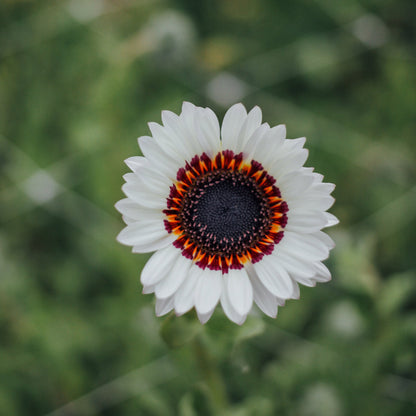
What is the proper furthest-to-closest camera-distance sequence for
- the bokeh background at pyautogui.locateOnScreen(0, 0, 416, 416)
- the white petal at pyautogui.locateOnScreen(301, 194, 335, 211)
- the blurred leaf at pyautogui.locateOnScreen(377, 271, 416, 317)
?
the bokeh background at pyautogui.locateOnScreen(0, 0, 416, 416)
the blurred leaf at pyautogui.locateOnScreen(377, 271, 416, 317)
the white petal at pyautogui.locateOnScreen(301, 194, 335, 211)

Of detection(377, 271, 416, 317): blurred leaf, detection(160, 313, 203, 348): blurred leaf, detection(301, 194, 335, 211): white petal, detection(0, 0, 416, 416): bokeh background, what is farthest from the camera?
detection(0, 0, 416, 416): bokeh background

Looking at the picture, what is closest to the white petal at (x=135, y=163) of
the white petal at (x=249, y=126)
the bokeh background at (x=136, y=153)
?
the white petal at (x=249, y=126)

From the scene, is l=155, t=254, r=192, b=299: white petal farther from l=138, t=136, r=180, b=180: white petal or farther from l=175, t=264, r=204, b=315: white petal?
l=138, t=136, r=180, b=180: white petal

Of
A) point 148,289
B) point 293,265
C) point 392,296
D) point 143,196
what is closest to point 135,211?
point 143,196

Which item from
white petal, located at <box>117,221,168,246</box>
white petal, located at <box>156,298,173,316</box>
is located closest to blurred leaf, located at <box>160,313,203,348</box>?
white petal, located at <box>156,298,173,316</box>

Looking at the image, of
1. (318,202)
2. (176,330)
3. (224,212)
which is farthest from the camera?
(224,212)

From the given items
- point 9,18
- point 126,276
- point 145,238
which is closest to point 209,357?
point 145,238

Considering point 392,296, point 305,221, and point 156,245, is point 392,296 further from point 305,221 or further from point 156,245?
point 156,245
